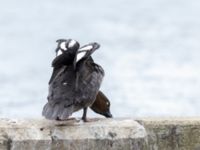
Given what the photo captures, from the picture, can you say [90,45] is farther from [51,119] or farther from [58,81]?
[51,119]

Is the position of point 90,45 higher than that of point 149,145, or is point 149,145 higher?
point 90,45

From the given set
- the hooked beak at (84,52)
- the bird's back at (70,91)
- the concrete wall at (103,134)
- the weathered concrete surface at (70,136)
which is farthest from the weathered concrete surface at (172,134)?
the hooked beak at (84,52)

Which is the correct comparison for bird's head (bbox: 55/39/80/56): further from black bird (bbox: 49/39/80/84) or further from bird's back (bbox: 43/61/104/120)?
bird's back (bbox: 43/61/104/120)

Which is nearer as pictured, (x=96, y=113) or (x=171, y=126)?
(x=171, y=126)

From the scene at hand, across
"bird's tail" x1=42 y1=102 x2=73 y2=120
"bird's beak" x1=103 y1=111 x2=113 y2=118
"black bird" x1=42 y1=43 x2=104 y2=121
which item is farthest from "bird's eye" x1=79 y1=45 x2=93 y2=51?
"bird's beak" x1=103 y1=111 x2=113 y2=118

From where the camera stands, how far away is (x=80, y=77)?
158 inches

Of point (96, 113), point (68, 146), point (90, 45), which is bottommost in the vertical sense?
point (68, 146)

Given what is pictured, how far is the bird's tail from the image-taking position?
3809mm

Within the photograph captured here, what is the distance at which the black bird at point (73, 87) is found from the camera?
153 inches

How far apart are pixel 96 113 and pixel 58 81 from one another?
0.76 metres

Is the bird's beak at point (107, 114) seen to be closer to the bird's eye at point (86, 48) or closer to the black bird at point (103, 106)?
the black bird at point (103, 106)

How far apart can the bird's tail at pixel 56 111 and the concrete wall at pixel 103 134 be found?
0.14 feet

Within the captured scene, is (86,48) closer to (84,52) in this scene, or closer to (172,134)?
(84,52)

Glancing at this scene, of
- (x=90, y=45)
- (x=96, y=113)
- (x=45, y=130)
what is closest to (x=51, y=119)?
(x=45, y=130)
